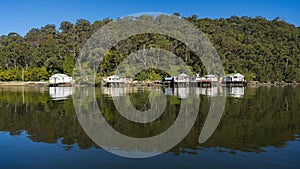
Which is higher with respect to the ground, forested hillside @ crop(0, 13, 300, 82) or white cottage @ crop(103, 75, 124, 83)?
forested hillside @ crop(0, 13, 300, 82)

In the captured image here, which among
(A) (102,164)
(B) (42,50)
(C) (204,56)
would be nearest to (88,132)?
(A) (102,164)

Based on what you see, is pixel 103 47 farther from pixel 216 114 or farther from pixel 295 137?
pixel 295 137

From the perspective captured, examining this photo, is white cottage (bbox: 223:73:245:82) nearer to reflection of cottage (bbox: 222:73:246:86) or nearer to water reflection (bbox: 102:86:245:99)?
reflection of cottage (bbox: 222:73:246:86)

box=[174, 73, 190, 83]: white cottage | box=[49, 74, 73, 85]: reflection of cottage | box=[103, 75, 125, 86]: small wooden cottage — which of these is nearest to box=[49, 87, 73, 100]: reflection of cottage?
box=[103, 75, 125, 86]: small wooden cottage

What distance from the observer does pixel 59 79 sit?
203 feet

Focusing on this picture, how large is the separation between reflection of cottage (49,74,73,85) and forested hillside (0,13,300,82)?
2.89m

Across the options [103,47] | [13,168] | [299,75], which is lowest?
[13,168]

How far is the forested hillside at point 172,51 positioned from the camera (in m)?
68.1

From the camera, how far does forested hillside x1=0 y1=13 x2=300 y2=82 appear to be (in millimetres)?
68125

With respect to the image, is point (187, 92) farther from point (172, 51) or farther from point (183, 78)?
point (172, 51)

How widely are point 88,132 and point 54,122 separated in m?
3.18

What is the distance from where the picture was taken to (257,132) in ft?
40.5

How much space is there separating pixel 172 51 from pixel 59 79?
27398 mm

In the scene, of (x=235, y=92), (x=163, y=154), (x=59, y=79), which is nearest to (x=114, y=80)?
(x=59, y=79)
